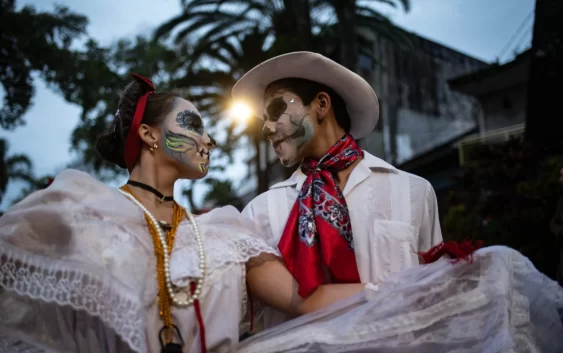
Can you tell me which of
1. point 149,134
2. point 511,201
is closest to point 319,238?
point 149,134

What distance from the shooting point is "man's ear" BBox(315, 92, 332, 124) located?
340 centimetres

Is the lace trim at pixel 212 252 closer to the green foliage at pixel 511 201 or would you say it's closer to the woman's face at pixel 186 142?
the woman's face at pixel 186 142

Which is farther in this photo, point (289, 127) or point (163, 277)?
point (289, 127)

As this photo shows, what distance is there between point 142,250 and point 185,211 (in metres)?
0.43

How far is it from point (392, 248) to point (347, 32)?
8820mm

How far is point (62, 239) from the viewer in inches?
92.7

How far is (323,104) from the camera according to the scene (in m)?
3.42

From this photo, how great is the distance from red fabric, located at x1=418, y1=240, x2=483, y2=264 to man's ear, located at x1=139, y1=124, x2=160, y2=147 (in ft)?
4.71

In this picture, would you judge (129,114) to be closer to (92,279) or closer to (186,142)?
(186,142)

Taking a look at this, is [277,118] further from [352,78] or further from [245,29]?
[245,29]

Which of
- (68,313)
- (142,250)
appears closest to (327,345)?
(142,250)

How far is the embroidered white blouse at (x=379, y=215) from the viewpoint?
2.98 meters

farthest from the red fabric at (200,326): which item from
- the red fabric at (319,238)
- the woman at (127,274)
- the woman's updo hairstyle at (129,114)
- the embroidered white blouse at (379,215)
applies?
the woman's updo hairstyle at (129,114)

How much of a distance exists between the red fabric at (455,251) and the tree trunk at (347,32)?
28.6 feet
